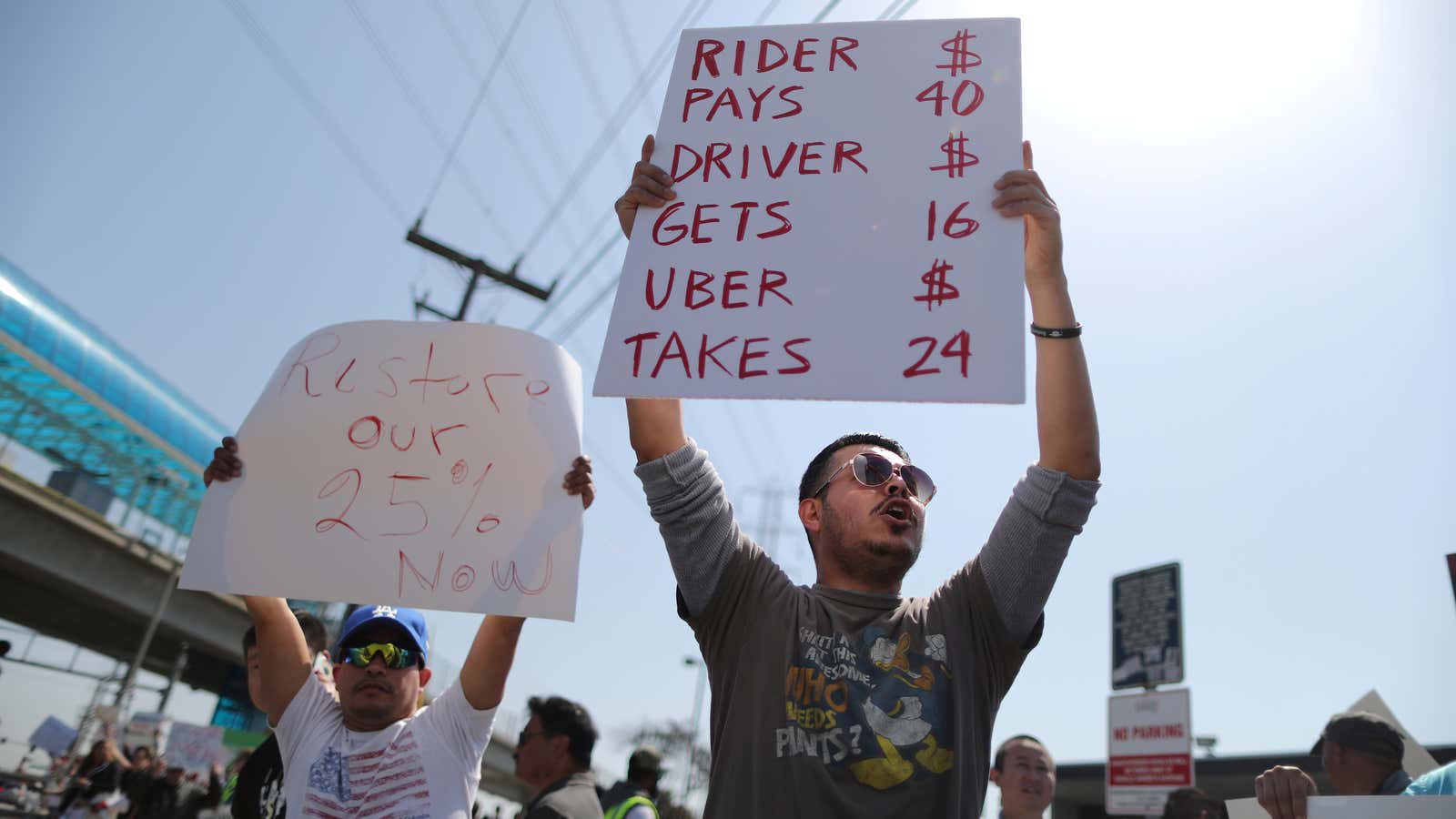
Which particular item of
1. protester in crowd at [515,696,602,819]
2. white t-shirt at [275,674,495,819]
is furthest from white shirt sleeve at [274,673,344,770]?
protester in crowd at [515,696,602,819]

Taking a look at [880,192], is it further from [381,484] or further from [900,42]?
[381,484]

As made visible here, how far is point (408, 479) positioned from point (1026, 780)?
10.8 feet

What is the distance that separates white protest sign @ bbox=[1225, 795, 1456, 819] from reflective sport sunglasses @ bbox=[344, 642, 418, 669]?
2.27 m

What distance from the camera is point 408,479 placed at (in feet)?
8.96

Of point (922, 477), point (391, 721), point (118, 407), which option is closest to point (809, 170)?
point (922, 477)

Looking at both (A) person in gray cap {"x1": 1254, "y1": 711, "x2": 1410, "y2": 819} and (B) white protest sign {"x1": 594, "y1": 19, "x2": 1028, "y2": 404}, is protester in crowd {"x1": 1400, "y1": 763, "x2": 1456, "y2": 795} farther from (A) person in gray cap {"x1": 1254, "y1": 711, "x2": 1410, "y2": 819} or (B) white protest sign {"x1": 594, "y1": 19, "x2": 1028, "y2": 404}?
(B) white protest sign {"x1": 594, "y1": 19, "x2": 1028, "y2": 404}

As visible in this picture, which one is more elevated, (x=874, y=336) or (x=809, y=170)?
(x=809, y=170)

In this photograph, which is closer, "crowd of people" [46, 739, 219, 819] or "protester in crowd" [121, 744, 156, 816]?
"crowd of people" [46, 739, 219, 819]

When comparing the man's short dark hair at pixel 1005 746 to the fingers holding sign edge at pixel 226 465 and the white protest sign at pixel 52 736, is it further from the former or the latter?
the white protest sign at pixel 52 736

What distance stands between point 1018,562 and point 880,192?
2.89ft

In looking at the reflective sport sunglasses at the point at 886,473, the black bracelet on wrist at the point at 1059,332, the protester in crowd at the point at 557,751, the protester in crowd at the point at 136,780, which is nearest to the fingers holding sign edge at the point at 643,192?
the reflective sport sunglasses at the point at 886,473

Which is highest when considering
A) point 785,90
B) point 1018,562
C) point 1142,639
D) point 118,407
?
point 118,407

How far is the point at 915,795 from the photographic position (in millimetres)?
1692

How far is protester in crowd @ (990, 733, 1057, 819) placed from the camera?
450 cm
